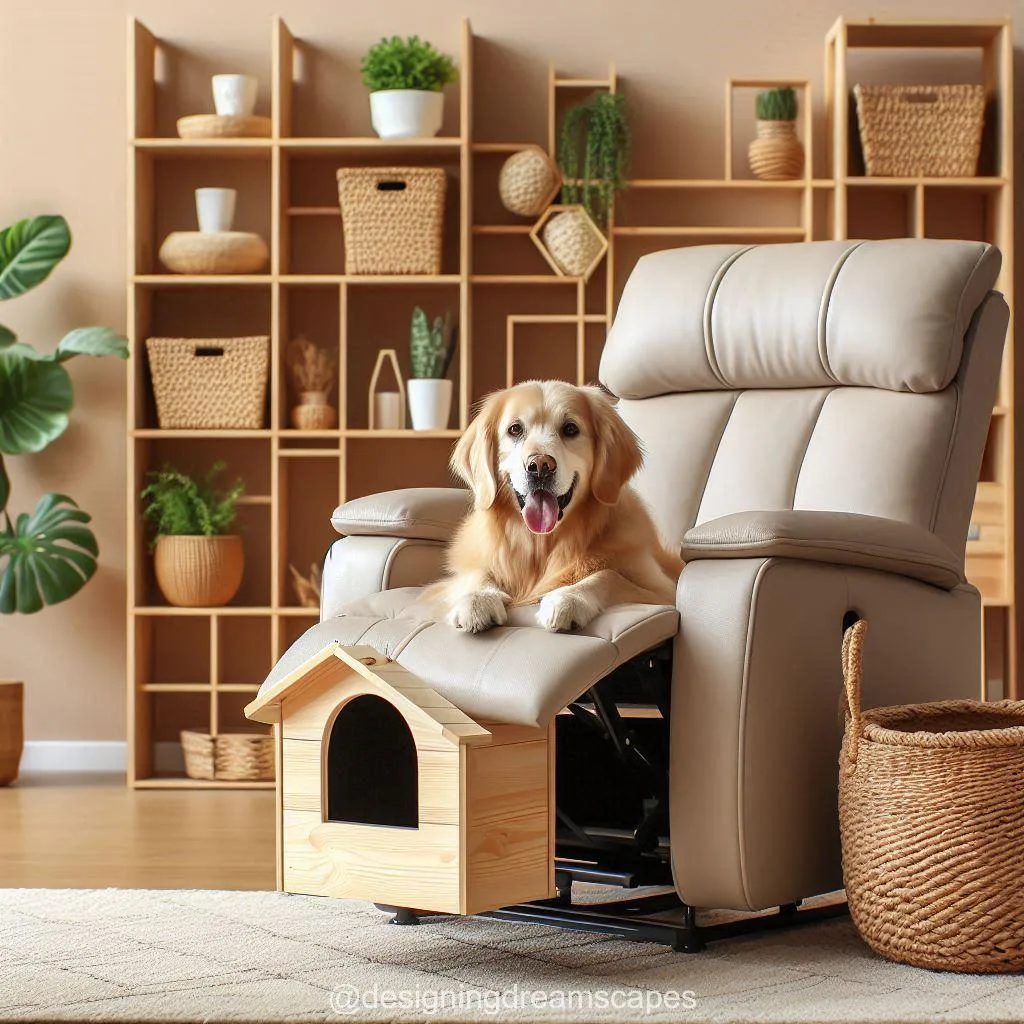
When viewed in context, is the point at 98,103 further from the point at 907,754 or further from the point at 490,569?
the point at 907,754

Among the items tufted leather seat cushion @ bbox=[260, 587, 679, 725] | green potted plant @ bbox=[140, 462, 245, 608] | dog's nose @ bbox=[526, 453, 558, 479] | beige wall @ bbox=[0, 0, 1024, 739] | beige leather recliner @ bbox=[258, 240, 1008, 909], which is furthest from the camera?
beige wall @ bbox=[0, 0, 1024, 739]

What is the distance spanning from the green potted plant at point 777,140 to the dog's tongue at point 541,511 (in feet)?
7.32

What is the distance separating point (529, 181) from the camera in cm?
416

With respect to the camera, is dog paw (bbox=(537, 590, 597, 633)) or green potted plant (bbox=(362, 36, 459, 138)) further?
green potted plant (bbox=(362, 36, 459, 138))

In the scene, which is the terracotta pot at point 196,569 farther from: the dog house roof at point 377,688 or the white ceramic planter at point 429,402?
the dog house roof at point 377,688

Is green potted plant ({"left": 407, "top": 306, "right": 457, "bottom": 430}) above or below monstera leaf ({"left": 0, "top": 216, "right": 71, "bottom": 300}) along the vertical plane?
below

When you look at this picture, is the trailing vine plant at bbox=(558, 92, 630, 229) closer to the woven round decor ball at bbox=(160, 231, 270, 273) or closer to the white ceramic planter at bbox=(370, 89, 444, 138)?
the white ceramic planter at bbox=(370, 89, 444, 138)

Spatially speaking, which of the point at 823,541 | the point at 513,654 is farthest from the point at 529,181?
the point at 513,654

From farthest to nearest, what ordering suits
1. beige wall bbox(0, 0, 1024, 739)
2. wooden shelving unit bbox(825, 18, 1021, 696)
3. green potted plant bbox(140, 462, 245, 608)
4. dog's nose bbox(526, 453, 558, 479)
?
beige wall bbox(0, 0, 1024, 739) → green potted plant bbox(140, 462, 245, 608) → wooden shelving unit bbox(825, 18, 1021, 696) → dog's nose bbox(526, 453, 558, 479)

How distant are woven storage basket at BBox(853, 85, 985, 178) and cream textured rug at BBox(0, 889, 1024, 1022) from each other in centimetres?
243

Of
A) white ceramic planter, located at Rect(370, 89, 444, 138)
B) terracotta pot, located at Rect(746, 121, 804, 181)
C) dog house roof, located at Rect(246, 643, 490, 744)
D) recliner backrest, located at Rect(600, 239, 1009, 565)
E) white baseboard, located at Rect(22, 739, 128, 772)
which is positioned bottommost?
white baseboard, located at Rect(22, 739, 128, 772)

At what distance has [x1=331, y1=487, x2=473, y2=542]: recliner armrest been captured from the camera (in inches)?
104

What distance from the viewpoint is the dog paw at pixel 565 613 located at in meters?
2.09

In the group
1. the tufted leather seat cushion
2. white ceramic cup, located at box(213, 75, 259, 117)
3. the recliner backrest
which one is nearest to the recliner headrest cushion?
the recliner backrest
